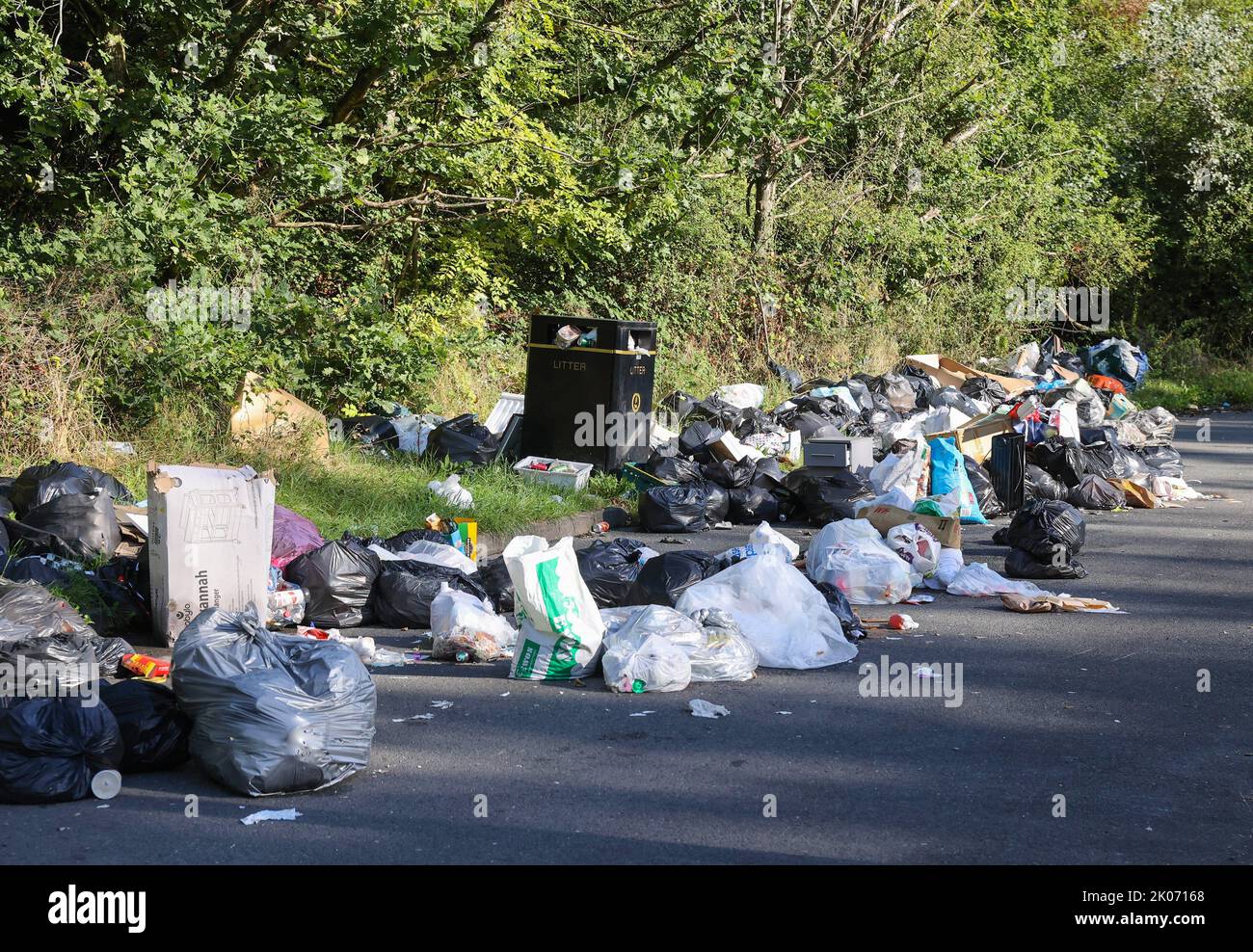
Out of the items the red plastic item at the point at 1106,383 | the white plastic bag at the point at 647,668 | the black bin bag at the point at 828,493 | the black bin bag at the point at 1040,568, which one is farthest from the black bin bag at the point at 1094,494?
the red plastic item at the point at 1106,383

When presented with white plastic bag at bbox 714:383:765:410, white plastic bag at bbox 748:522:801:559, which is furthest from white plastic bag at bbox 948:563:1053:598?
white plastic bag at bbox 714:383:765:410

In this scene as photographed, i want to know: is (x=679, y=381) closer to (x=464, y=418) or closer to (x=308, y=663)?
(x=464, y=418)

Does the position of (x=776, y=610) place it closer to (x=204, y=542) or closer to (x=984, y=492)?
(x=204, y=542)

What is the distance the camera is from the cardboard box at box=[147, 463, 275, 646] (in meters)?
5.87

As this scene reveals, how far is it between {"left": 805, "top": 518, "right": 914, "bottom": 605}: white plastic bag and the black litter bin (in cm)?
347

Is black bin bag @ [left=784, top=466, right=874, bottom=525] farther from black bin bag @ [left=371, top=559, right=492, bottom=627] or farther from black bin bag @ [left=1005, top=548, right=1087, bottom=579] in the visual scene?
black bin bag @ [left=371, top=559, right=492, bottom=627]

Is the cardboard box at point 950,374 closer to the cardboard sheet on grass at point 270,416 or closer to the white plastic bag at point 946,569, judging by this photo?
the white plastic bag at point 946,569

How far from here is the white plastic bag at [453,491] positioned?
8680 millimetres

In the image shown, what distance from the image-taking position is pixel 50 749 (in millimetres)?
3990

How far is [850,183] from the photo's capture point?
1891 centimetres

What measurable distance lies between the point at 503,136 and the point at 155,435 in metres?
5.04

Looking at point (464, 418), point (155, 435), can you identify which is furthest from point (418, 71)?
point (155, 435)

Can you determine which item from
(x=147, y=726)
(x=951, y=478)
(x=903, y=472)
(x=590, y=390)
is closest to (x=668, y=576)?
(x=147, y=726)

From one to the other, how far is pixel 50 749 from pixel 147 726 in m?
0.36
